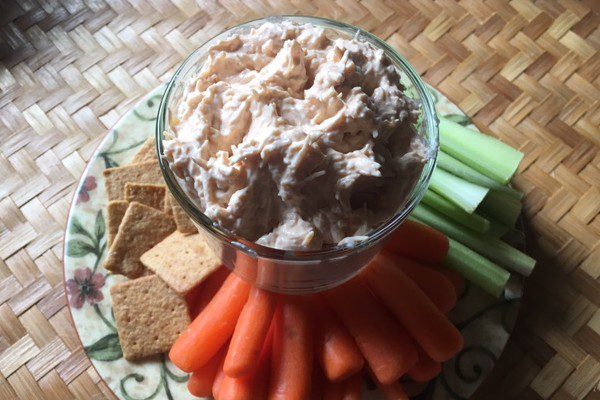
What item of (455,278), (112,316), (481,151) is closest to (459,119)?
(481,151)

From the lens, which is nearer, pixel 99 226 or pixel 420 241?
pixel 420 241

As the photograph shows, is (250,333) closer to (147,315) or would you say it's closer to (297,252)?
(147,315)

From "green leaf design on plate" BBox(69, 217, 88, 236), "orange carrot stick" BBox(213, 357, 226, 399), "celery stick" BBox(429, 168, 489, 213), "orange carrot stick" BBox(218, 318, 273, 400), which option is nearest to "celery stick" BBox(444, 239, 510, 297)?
"celery stick" BBox(429, 168, 489, 213)

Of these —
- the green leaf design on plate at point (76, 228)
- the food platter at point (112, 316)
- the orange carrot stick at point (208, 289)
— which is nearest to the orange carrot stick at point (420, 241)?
the food platter at point (112, 316)

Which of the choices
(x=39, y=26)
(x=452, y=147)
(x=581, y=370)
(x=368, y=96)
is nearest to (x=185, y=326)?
(x=368, y=96)

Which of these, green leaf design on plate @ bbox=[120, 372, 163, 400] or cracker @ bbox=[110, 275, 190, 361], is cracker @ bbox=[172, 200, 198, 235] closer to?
cracker @ bbox=[110, 275, 190, 361]

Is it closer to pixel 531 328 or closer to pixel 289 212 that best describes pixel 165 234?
pixel 289 212

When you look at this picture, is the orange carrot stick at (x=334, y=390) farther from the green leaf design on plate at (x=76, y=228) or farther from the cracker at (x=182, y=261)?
the green leaf design on plate at (x=76, y=228)
